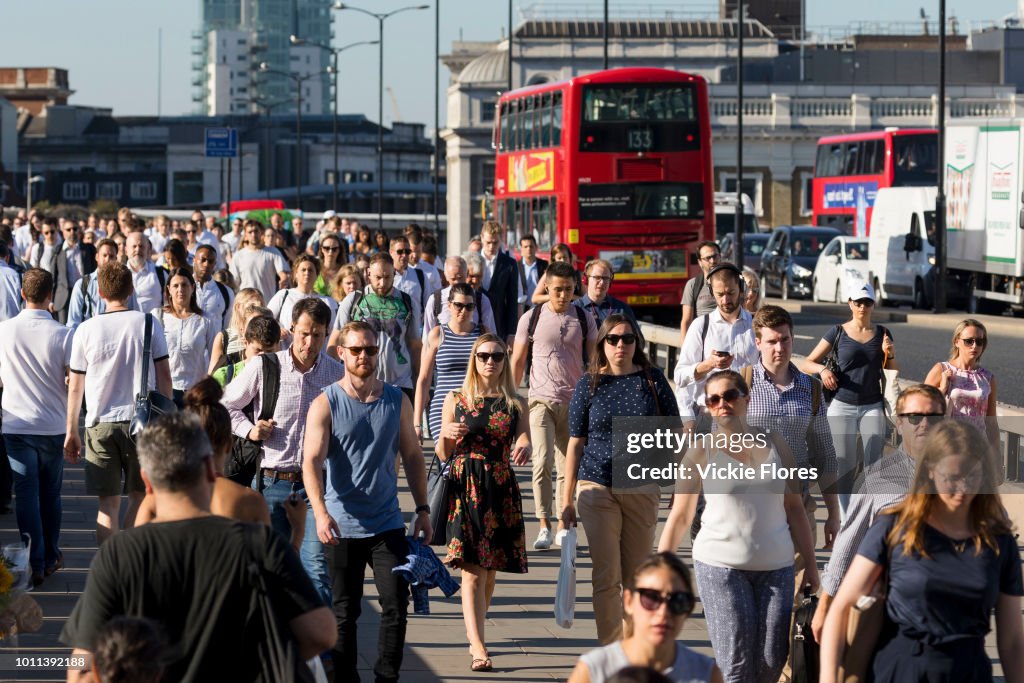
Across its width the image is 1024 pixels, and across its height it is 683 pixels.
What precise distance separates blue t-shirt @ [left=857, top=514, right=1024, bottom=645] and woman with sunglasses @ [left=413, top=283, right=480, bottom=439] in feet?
18.8

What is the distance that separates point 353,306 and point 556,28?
8363 centimetres

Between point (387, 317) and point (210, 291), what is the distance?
1.44 meters

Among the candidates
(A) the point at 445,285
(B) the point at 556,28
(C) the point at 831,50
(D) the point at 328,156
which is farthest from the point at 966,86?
(A) the point at 445,285

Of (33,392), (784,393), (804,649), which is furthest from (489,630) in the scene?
(804,649)

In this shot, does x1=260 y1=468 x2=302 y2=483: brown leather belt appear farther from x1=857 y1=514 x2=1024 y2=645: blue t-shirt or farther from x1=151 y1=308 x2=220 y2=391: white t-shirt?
x1=857 y1=514 x2=1024 y2=645: blue t-shirt

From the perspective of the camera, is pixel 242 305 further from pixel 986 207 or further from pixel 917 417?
pixel 986 207

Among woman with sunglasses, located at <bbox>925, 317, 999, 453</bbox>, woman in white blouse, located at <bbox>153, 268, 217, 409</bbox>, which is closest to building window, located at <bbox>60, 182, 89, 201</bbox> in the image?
woman in white blouse, located at <bbox>153, 268, 217, 409</bbox>

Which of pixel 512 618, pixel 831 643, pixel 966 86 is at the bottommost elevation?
pixel 512 618

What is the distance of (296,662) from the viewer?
4.51 metres

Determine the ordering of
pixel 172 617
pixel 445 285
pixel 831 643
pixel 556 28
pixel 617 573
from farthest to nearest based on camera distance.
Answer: pixel 556 28 < pixel 445 285 < pixel 617 573 < pixel 831 643 < pixel 172 617

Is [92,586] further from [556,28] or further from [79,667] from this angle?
[556,28]

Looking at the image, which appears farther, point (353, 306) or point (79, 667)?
point (353, 306)

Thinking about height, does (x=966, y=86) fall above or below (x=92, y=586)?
above

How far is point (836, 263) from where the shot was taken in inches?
1447
